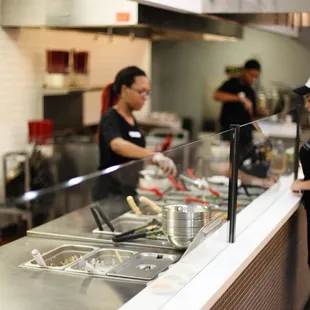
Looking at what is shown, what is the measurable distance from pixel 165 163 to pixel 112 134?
54cm

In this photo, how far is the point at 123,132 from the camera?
154 inches

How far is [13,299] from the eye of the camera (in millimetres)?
2014

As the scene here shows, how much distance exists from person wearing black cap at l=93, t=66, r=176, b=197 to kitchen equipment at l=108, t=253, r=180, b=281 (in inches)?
48.2

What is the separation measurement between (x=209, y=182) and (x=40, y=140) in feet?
6.39

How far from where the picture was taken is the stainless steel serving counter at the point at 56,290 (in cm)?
197

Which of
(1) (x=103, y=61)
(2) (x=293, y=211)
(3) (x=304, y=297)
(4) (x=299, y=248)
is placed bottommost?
(3) (x=304, y=297)

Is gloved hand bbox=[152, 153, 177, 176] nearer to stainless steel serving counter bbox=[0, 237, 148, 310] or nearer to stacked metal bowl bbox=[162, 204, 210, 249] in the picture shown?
stacked metal bowl bbox=[162, 204, 210, 249]

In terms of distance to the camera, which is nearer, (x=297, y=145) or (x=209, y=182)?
(x=209, y=182)

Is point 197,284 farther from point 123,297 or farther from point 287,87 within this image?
point 287,87

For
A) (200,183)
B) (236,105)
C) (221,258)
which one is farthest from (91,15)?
(236,105)

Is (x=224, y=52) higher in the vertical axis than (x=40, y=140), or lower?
higher

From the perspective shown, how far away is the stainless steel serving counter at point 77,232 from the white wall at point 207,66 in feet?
21.0

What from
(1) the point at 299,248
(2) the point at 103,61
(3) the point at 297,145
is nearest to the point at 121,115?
(3) the point at 297,145

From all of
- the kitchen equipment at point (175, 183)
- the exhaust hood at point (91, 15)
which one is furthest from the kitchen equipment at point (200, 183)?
the exhaust hood at point (91, 15)
